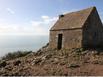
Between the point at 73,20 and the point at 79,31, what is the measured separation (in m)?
3.30

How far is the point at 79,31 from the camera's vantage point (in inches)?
928

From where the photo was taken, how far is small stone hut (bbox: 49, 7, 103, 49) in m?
23.6

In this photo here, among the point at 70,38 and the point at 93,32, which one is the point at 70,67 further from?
the point at 93,32

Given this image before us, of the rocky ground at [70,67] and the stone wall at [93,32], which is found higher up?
the stone wall at [93,32]

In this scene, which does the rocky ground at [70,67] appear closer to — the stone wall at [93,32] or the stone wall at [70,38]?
the stone wall at [70,38]

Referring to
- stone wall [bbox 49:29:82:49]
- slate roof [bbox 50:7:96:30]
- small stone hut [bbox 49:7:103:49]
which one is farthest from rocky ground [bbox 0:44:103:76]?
slate roof [bbox 50:7:96:30]

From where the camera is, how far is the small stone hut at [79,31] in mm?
23577

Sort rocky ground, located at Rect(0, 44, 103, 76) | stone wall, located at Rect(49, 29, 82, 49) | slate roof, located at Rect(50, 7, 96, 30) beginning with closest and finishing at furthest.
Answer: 1. rocky ground, located at Rect(0, 44, 103, 76)
2. stone wall, located at Rect(49, 29, 82, 49)
3. slate roof, located at Rect(50, 7, 96, 30)

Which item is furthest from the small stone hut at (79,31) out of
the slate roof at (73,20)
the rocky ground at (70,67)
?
the rocky ground at (70,67)

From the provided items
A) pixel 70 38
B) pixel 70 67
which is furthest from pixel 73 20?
pixel 70 67

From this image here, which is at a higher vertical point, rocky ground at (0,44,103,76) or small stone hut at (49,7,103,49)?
small stone hut at (49,7,103,49)

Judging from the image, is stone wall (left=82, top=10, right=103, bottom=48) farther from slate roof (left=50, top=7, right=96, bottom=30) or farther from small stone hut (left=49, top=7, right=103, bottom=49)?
slate roof (left=50, top=7, right=96, bottom=30)

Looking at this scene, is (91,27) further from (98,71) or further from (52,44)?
(98,71)

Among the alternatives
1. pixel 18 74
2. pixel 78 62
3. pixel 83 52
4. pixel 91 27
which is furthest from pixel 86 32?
pixel 18 74
